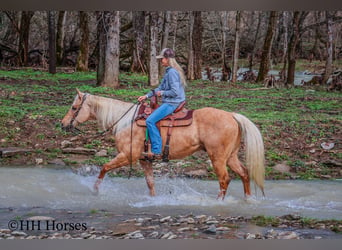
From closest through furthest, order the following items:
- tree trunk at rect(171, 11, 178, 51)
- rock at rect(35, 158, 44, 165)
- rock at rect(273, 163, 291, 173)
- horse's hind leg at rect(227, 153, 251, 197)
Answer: horse's hind leg at rect(227, 153, 251, 197) < rock at rect(273, 163, 291, 173) < rock at rect(35, 158, 44, 165) < tree trunk at rect(171, 11, 178, 51)

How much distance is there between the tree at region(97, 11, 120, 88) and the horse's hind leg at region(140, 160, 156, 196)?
1.30 m

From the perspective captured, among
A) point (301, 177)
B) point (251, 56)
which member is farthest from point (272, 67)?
point (301, 177)

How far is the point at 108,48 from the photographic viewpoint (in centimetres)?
747

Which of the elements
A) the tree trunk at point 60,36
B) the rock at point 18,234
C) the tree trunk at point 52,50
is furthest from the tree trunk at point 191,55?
the rock at point 18,234

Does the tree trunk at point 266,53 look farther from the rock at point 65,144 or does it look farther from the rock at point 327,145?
the rock at point 65,144

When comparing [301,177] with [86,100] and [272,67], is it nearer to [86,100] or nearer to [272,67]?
[272,67]

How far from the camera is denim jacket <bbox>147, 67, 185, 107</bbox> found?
19.8 ft

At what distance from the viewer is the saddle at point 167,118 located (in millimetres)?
6129

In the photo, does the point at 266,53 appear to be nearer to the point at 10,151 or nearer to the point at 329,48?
the point at 329,48

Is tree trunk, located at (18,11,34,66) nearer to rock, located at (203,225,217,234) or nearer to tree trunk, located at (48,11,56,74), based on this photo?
tree trunk, located at (48,11,56,74)

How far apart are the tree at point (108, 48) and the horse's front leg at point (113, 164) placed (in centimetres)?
129

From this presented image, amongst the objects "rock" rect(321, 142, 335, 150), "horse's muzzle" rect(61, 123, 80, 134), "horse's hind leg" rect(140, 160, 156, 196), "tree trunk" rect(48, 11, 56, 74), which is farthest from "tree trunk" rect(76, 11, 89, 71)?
"rock" rect(321, 142, 335, 150)

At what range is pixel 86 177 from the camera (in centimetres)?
641

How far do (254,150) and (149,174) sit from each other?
1.16 meters
